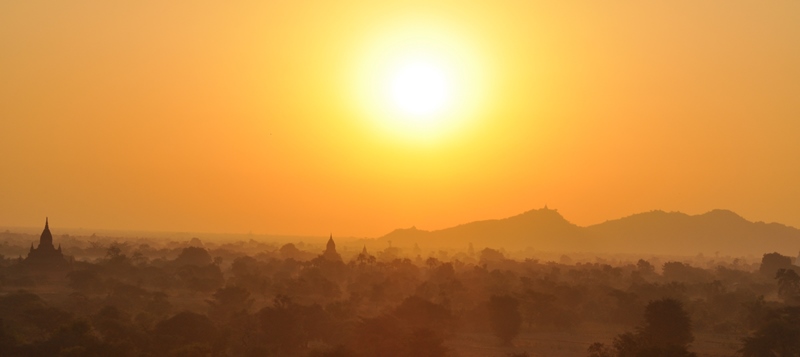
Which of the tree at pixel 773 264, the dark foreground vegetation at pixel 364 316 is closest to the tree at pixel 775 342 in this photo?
the dark foreground vegetation at pixel 364 316

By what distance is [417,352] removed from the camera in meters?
50.1

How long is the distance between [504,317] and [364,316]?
45.7 ft

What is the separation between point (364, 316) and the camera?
7475 centimetres

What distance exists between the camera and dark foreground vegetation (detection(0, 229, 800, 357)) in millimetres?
49031

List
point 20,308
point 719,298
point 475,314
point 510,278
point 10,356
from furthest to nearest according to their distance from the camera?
point 510,278 < point 719,298 < point 475,314 < point 20,308 < point 10,356

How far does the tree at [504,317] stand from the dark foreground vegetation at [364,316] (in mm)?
116

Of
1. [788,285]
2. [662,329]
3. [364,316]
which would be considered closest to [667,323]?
[662,329]

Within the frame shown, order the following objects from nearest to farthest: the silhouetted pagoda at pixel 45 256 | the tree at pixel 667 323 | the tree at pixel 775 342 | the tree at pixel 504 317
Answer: the tree at pixel 775 342, the tree at pixel 667 323, the tree at pixel 504 317, the silhouetted pagoda at pixel 45 256

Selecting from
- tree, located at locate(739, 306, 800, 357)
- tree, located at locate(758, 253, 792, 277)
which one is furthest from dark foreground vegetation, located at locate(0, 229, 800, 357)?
tree, located at locate(758, 253, 792, 277)

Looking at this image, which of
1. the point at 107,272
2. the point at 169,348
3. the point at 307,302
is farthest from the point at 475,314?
the point at 107,272

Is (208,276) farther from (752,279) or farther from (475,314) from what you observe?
(752,279)

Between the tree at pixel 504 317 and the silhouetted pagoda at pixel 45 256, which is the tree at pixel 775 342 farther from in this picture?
the silhouetted pagoda at pixel 45 256

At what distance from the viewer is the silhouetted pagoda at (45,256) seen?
91938 millimetres

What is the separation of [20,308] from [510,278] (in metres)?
69.1
